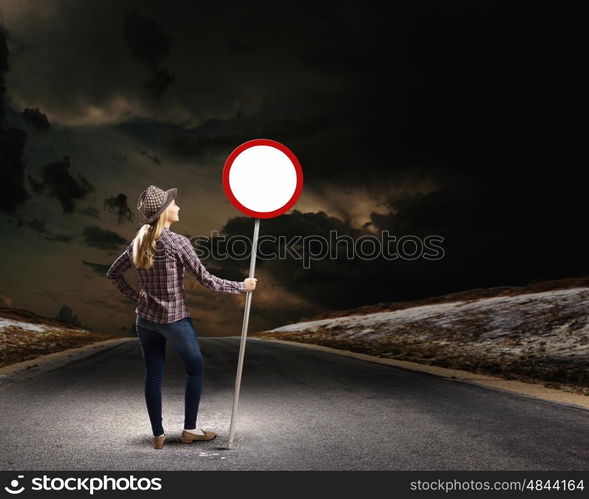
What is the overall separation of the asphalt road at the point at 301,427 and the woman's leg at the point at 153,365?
323 millimetres

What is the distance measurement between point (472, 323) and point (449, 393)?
16.4 meters

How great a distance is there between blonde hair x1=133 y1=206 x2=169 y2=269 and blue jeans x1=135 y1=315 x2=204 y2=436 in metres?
0.52

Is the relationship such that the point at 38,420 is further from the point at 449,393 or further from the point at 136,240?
the point at 449,393

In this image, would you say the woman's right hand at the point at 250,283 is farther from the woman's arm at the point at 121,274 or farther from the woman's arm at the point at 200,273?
the woman's arm at the point at 121,274

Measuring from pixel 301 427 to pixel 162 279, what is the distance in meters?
2.47

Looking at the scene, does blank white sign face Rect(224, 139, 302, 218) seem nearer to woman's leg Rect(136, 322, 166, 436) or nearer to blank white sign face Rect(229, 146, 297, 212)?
blank white sign face Rect(229, 146, 297, 212)

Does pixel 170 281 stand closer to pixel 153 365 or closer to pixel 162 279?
pixel 162 279

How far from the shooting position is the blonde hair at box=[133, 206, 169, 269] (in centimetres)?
472

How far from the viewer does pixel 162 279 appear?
15.6 feet

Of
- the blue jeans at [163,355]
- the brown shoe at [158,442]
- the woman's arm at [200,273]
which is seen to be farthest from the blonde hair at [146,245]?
the brown shoe at [158,442]
